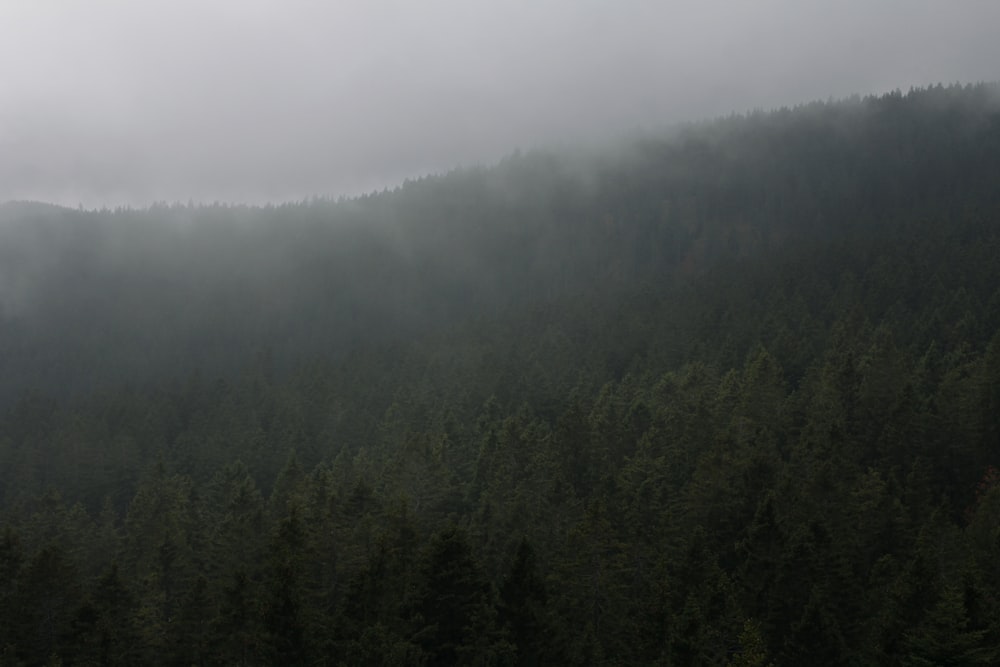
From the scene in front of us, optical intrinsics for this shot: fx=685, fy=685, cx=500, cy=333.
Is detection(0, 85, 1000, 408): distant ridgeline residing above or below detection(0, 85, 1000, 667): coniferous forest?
above

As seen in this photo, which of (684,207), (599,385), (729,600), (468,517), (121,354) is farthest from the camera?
(684,207)

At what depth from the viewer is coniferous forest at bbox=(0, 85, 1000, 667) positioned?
20.8 metres

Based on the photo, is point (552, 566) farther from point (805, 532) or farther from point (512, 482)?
point (512, 482)

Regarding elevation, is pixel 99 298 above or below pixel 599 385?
above

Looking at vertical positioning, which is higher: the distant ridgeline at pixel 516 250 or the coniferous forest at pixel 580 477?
the distant ridgeline at pixel 516 250

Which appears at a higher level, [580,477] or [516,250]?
[516,250]

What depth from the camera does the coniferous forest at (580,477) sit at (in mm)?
20828

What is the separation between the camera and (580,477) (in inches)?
1716

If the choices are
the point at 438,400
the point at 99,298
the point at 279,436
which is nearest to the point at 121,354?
the point at 99,298

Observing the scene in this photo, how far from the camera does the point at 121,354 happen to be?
148 m

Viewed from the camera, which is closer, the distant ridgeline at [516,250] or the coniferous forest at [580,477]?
the coniferous forest at [580,477]

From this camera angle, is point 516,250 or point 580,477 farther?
point 516,250

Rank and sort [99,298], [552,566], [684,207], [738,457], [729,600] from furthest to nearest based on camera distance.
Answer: [99,298]
[684,207]
[738,457]
[552,566]
[729,600]

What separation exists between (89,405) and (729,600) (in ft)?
303
